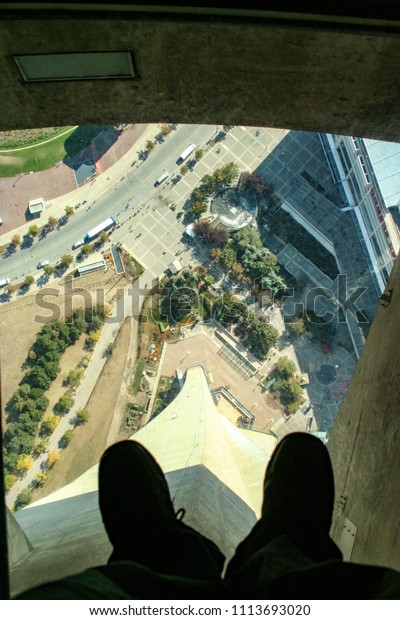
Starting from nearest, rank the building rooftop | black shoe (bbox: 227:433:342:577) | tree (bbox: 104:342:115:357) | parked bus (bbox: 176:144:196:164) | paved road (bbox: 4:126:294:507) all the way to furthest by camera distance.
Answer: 1. black shoe (bbox: 227:433:342:577)
2. the building rooftop
3. tree (bbox: 104:342:115:357)
4. paved road (bbox: 4:126:294:507)
5. parked bus (bbox: 176:144:196:164)

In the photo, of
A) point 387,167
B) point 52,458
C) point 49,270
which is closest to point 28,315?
point 49,270

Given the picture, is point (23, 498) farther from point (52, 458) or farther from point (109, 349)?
point (109, 349)

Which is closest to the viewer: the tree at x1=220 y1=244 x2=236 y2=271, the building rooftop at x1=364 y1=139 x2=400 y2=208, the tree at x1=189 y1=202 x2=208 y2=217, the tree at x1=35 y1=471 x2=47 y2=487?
the building rooftop at x1=364 y1=139 x2=400 y2=208

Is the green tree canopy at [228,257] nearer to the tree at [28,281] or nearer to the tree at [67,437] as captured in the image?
the tree at [28,281]

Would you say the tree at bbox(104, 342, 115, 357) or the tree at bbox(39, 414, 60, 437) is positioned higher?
the tree at bbox(104, 342, 115, 357)

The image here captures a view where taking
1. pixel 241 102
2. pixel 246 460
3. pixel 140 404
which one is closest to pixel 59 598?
pixel 241 102

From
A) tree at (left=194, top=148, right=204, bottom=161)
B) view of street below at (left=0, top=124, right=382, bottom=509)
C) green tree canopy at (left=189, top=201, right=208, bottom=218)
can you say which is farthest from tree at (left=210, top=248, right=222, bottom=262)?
tree at (left=194, top=148, right=204, bottom=161)

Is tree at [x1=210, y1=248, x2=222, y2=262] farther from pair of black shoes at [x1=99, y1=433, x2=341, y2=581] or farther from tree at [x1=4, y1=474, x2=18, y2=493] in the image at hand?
pair of black shoes at [x1=99, y1=433, x2=341, y2=581]

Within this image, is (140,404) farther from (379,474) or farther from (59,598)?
(59,598)
